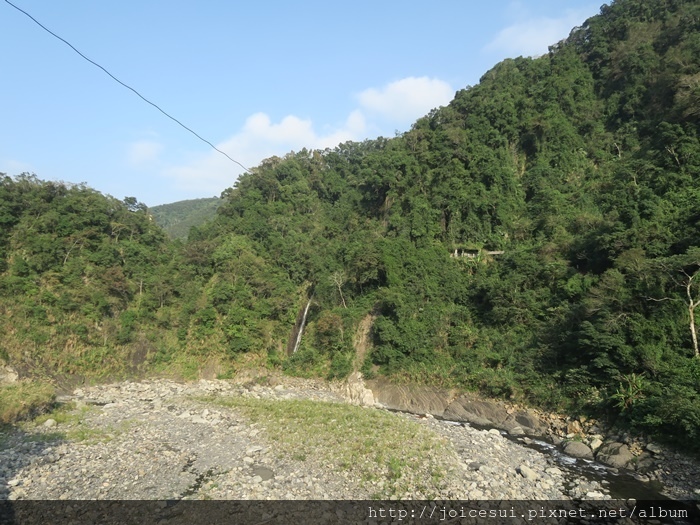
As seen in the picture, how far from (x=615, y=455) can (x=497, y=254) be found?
60.0ft

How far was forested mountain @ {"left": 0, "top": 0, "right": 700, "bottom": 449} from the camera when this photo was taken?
17625mm

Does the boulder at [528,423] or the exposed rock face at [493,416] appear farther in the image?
the exposed rock face at [493,416]

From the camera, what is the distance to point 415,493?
10562 mm

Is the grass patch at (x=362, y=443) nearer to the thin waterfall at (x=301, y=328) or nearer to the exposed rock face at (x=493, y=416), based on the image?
the exposed rock face at (x=493, y=416)

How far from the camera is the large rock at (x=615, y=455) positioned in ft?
45.2

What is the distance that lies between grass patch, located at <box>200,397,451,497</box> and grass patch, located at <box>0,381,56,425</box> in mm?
8375

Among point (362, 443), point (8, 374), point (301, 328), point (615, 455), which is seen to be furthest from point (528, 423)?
point (8, 374)

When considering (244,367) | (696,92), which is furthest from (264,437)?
(696,92)

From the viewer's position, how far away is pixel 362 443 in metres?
13.8

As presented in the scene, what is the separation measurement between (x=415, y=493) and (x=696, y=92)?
95.7 ft

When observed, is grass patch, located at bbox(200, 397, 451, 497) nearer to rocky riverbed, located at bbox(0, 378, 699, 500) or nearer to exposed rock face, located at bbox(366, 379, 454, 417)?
rocky riverbed, located at bbox(0, 378, 699, 500)

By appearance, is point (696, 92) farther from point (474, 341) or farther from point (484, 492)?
point (484, 492)

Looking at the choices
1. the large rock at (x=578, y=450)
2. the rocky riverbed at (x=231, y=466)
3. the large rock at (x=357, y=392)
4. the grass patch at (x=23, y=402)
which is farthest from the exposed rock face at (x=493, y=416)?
the grass patch at (x=23, y=402)

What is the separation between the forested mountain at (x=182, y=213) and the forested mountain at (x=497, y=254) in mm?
39752
